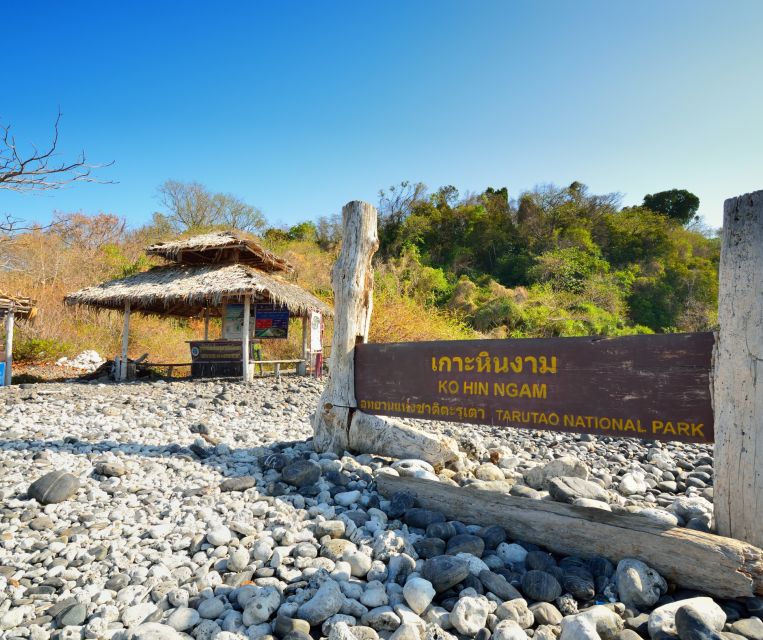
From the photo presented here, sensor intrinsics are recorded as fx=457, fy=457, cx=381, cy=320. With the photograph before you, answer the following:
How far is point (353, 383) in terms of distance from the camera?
4.39m

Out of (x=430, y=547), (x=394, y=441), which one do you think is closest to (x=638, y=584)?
(x=430, y=547)

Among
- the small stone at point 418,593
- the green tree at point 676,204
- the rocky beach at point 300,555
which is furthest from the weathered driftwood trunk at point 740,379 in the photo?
the green tree at point 676,204

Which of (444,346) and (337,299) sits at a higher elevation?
(337,299)

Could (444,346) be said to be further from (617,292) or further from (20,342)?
(617,292)

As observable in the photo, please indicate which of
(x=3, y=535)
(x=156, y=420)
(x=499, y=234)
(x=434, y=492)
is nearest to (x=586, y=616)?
(x=434, y=492)

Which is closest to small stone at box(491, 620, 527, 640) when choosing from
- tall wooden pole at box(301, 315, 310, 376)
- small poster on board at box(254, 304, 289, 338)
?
small poster on board at box(254, 304, 289, 338)

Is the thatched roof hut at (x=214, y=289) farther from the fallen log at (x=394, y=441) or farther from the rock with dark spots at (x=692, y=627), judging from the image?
the rock with dark spots at (x=692, y=627)

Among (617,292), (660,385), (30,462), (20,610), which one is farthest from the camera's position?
(617,292)

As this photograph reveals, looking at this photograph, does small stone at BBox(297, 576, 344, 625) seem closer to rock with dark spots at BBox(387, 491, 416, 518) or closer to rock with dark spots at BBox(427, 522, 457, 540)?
rock with dark spots at BBox(427, 522, 457, 540)

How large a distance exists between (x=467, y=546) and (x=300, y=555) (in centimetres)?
94

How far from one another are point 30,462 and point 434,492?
3.53 metres

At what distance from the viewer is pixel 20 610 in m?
2.03

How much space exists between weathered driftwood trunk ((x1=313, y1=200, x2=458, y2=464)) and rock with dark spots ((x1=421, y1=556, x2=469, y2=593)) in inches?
79.9

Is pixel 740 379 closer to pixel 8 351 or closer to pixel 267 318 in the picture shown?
pixel 267 318
